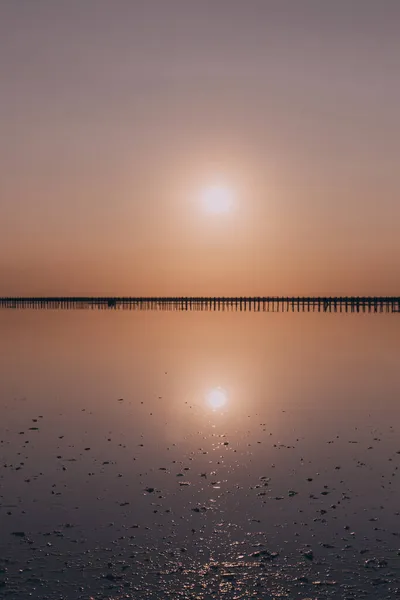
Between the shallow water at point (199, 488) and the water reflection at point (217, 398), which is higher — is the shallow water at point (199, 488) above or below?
above

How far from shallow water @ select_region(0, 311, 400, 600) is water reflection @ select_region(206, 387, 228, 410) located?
203 millimetres

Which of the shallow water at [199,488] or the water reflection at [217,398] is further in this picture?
the water reflection at [217,398]

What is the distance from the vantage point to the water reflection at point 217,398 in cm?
1909

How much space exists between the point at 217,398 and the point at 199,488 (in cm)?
947

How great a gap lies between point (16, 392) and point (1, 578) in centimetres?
1462

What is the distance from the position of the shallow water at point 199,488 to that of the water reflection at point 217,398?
0.20m

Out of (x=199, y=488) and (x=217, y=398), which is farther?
(x=217, y=398)

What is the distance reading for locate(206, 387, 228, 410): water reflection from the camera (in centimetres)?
1909

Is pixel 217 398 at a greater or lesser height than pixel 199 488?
lesser

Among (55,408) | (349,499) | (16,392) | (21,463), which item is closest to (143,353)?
(16,392)

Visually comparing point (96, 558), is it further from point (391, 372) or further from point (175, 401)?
point (391, 372)

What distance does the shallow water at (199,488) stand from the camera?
25.3 feet

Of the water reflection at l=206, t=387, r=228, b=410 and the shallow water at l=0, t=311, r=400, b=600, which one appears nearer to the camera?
the shallow water at l=0, t=311, r=400, b=600

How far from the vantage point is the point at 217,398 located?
66.8 ft
